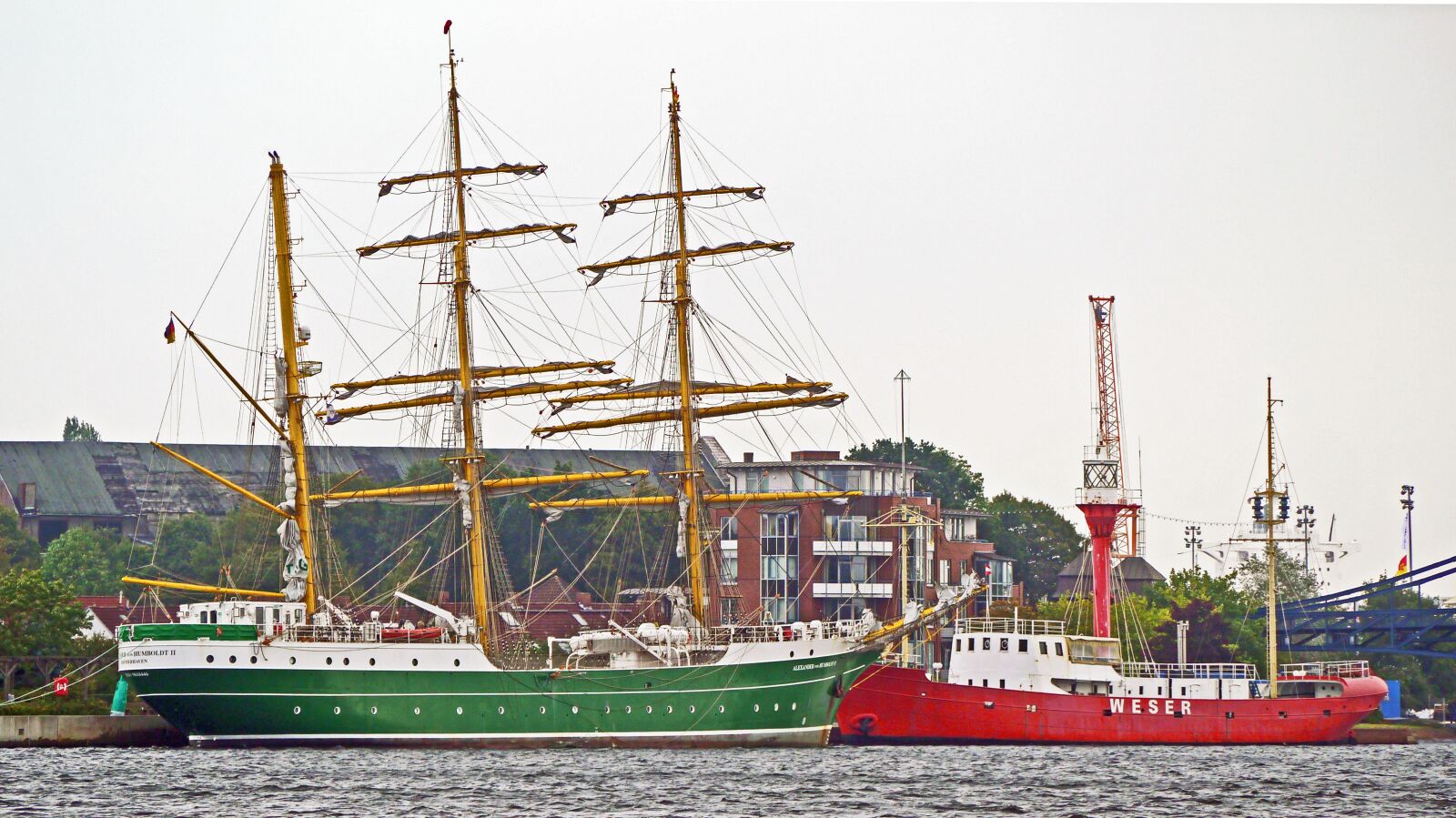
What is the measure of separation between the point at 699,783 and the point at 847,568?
6237 centimetres

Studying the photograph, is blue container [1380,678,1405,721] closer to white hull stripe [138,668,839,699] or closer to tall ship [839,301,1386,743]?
tall ship [839,301,1386,743]

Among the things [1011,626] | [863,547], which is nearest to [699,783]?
[1011,626]

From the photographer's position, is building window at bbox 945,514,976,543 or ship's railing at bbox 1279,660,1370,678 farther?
building window at bbox 945,514,976,543

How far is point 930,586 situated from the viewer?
138 m

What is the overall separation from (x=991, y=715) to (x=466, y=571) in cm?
2380

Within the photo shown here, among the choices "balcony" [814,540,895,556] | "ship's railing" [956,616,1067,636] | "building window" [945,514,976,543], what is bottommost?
"ship's railing" [956,616,1067,636]

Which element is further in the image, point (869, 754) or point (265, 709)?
point (869, 754)

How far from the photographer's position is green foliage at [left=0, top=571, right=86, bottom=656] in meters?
97.2

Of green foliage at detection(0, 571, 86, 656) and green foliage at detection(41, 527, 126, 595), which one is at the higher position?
green foliage at detection(41, 527, 126, 595)

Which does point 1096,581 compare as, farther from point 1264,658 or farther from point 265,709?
point 265,709

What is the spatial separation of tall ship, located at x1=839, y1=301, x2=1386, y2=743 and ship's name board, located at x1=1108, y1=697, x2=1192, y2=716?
41 millimetres

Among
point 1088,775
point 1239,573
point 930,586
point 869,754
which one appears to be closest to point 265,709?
point 869,754

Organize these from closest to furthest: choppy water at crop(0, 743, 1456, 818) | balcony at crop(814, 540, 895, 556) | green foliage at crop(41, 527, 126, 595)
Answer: choppy water at crop(0, 743, 1456, 818) → balcony at crop(814, 540, 895, 556) → green foliage at crop(41, 527, 126, 595)

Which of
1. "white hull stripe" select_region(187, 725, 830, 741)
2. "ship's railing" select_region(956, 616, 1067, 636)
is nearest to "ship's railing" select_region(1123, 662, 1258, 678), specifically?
"ship's railing" select_region(956, 616, 1067, 636)
